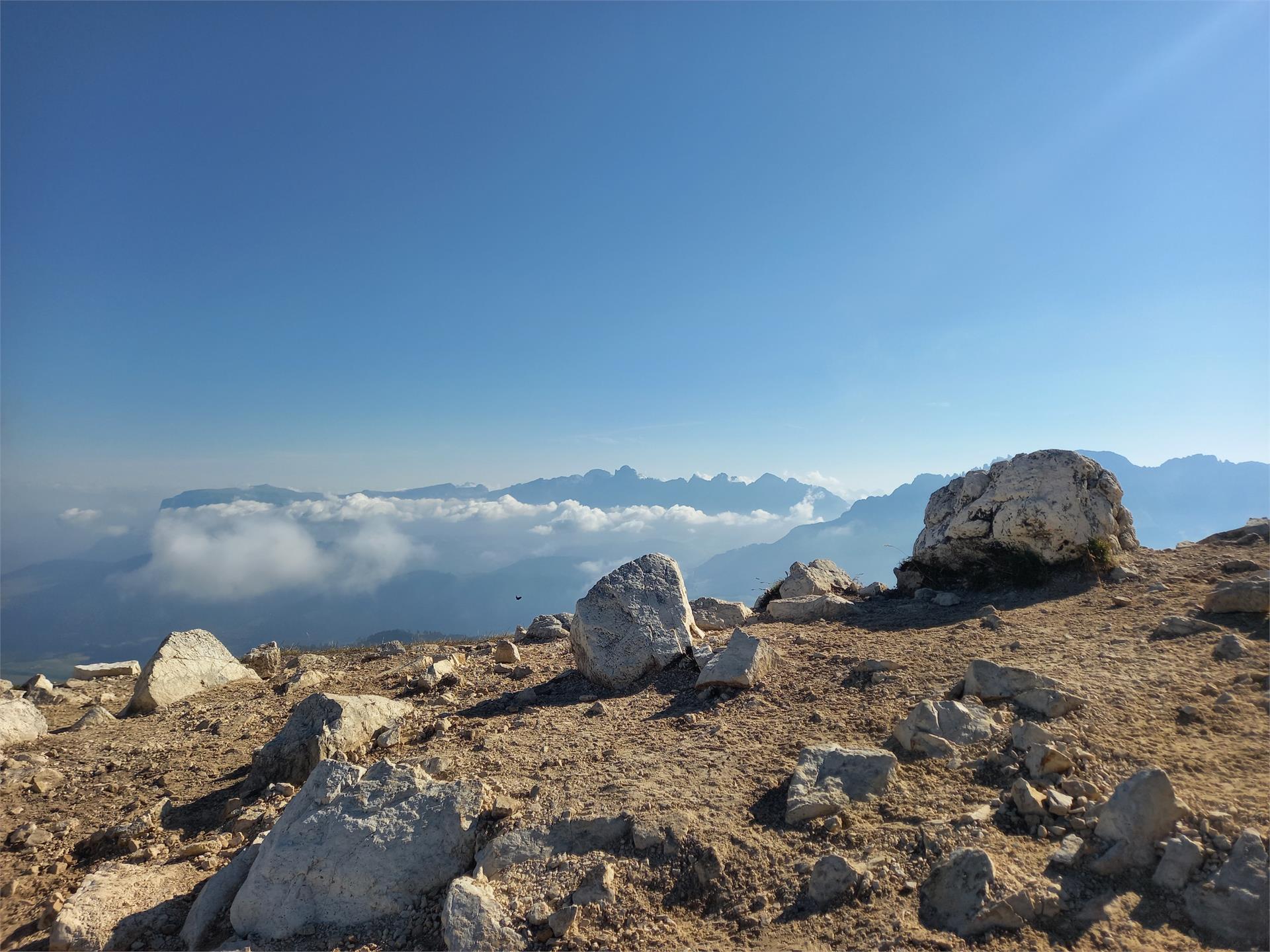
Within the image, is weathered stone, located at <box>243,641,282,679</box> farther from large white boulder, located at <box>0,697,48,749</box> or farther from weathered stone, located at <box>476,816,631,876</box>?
weathered stone, located at <box>476,816,631,876</box>

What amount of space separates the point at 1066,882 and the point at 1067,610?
6683mm

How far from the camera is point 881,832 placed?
4.71 m

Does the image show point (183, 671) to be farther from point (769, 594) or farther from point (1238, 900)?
point (1238, 900)

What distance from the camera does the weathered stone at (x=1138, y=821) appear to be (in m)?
4.07

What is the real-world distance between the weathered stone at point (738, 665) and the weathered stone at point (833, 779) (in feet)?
7.18

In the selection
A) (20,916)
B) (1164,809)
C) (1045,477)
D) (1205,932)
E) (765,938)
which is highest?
(1045,477)

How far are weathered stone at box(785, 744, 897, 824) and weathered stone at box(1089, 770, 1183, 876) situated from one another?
1.53m

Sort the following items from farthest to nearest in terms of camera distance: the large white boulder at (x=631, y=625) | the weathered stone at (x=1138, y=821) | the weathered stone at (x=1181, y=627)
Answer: the large white boulder at (x=631, y=625) → the weathered stone at (x=1181, y=627) → the weathered stone at (x=1138, y=821)

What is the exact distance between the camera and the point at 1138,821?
13.7 feet

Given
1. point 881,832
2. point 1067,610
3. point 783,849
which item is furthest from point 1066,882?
point 1067,610

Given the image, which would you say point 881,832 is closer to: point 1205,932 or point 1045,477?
point 1205,932

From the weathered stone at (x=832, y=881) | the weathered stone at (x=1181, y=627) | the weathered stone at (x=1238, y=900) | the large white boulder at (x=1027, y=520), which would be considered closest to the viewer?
the weathered stone at (x=1238, y=900)

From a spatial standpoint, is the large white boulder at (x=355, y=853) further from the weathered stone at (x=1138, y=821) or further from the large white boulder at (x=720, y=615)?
the large white boulder at (x=720, y=615)

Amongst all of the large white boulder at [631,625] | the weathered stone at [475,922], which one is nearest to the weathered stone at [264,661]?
the large white boulder at [631,625]
